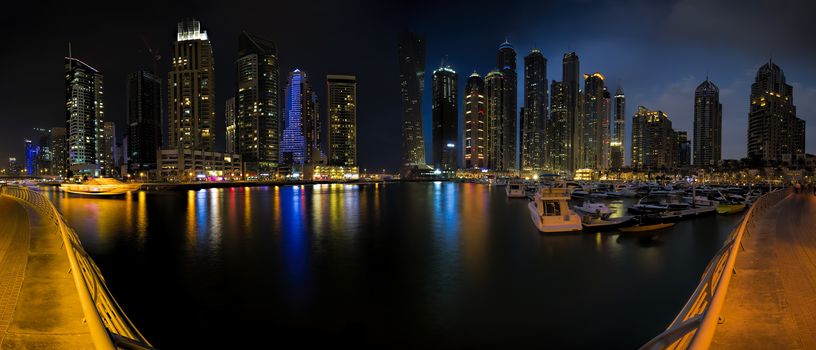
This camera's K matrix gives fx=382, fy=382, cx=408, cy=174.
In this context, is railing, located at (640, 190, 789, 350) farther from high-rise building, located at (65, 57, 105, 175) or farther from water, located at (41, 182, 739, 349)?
high-rise building, located at (65, 57, 105, 175)

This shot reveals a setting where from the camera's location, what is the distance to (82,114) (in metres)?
184

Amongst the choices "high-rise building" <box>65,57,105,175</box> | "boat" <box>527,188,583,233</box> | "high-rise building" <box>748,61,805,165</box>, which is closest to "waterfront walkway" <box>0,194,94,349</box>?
"boat" <box>527,188,583,233</box>

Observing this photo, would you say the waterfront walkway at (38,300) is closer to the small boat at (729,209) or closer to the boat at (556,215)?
the boat at (556,215)

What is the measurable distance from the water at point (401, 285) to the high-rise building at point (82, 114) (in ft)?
654

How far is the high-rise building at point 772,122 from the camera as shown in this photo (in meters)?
156

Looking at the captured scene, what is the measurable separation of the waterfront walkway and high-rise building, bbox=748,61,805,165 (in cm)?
20225

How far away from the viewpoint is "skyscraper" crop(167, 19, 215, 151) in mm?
176625

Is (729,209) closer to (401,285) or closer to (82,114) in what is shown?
(401,285)

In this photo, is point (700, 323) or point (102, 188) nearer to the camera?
point (700, 323)

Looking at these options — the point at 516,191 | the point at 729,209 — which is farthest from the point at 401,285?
the point at 516,191

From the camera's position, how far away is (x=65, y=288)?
7555mm

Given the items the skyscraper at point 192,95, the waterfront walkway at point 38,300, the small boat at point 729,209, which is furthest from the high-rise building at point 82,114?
the small boat at point 729,209

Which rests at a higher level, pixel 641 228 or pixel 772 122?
pixel 772 122

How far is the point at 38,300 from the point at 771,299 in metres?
13.0
